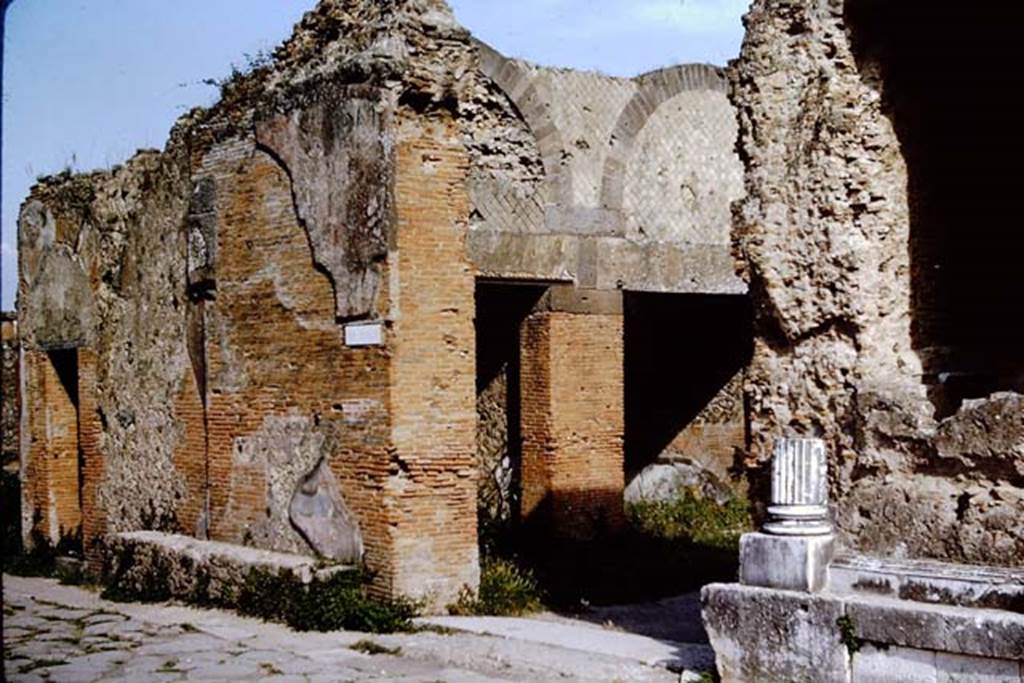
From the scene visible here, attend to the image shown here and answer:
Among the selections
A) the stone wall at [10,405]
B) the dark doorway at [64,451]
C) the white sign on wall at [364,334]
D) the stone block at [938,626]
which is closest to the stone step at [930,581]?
the stone block at [938,626]

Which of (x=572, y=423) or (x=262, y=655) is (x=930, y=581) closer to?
Result: (x=262, y=655)

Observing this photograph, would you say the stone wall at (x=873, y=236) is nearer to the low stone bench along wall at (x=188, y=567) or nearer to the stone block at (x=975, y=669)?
the stone block at (x=975, y=669)

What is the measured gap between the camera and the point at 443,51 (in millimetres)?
9000

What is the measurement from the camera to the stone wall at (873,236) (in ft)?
20.8

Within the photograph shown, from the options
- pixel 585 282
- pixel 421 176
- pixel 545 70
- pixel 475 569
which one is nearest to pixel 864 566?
pixel 475 569

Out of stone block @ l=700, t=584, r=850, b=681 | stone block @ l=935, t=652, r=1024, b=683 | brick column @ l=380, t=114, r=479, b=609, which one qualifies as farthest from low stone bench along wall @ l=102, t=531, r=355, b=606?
stone block @ l=935, t=652, r=1024, b=683

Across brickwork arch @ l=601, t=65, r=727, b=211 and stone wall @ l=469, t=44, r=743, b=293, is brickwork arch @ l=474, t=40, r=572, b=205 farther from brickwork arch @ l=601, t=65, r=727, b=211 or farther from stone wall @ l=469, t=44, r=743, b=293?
brickwork arch @ l=601, t=65, r=727, b=211

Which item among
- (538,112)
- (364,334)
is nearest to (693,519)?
(538,112)

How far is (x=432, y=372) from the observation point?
8.75 meters

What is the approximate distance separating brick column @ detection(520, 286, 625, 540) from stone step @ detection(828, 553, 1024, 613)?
6.42 m

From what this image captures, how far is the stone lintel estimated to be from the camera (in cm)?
1256

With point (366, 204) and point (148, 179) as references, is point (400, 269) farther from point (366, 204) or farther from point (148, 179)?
point (148, 179)

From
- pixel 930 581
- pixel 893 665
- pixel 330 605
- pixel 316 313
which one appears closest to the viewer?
pixel 893 665

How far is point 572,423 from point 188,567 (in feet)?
13.3
